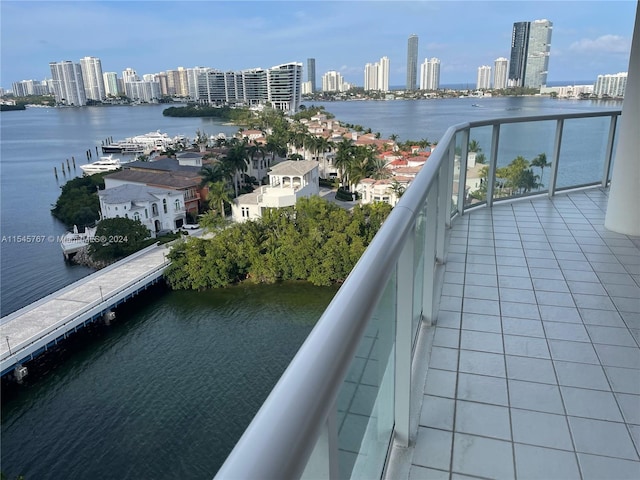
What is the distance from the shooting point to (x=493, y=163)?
4.68 metres

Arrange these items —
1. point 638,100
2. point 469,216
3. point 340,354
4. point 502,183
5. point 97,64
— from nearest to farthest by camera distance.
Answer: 1. point 340,354
2. point 638,100
3. point 469,216
4. point 502,183
5. point 97,64

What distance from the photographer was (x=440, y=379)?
6.66 ft

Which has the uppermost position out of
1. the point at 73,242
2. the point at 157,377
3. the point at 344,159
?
the point at 344,159

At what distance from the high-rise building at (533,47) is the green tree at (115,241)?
2187cm

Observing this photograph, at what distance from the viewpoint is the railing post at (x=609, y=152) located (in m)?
4.87

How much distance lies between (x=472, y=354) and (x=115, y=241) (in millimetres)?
27695

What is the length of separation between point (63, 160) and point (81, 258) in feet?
127

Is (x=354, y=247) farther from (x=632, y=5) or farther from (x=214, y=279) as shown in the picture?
(x=632, y=5)

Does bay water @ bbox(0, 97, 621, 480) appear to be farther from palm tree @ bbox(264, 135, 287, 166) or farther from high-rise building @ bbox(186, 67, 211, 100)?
high-rise building @ bbox(186, 67, 211, 100)

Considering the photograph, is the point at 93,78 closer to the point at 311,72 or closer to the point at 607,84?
the point at 311,72

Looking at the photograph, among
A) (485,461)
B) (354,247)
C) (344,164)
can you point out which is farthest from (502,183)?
(344,164)

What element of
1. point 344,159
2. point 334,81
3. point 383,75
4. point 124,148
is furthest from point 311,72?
point 344,159

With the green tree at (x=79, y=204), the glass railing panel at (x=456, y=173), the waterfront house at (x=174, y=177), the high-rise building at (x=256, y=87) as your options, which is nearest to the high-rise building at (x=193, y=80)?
the high-rise building at (x=256, y=87)

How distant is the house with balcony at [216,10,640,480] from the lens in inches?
22.8
